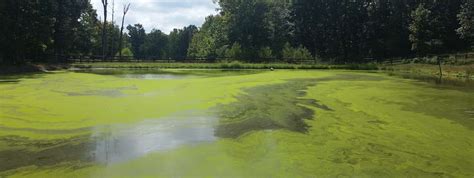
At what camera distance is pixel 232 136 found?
8.64m

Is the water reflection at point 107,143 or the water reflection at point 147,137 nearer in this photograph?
the water reflection at point 107,143

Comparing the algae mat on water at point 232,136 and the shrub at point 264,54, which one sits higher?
the shrub at point 264,54

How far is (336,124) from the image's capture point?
9.91 m

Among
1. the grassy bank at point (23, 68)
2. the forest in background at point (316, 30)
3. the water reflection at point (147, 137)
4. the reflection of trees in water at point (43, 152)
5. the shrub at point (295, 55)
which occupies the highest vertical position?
the forest in background at point (316, 30)

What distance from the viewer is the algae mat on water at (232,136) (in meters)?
6.34

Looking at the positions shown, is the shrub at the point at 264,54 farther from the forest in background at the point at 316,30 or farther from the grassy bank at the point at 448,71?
the grassy bank at the point at 448,71

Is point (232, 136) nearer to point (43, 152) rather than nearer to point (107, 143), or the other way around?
point (107, 143)

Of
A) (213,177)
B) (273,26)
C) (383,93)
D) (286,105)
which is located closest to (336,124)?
(286,105)

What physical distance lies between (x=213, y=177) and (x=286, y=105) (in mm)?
7308

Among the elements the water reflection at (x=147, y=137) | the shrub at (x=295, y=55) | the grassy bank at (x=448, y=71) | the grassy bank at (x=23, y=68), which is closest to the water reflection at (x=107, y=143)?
the water reflection at (x=147, y=137)

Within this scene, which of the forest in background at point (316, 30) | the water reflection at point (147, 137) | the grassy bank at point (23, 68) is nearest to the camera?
the water reflection at point (147, 137)

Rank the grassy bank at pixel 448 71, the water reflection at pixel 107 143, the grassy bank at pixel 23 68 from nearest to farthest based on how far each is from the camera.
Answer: the water reflection at pixel 107 143, the grassy bank at pixel 448 71, the grassy bank at pixel 23 68

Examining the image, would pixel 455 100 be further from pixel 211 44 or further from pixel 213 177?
pixel 211 44

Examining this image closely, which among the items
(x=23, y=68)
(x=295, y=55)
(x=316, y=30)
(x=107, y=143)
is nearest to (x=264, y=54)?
(x=295, y=55)
